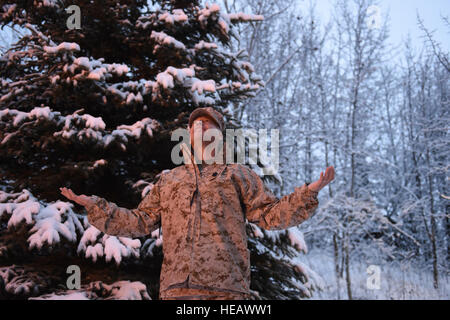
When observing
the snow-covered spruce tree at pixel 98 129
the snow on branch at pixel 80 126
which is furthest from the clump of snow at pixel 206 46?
the snow on branch at pixel 80 126

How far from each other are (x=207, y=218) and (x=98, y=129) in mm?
2567

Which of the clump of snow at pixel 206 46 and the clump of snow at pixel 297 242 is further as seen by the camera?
the clump of snow at pixel 206 46

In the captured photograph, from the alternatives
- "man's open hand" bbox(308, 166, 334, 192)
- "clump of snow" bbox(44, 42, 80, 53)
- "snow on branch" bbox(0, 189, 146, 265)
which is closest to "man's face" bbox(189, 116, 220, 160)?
"man's open hand" bbox(308, 166, 334, 192)

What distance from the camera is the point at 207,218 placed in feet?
7.61

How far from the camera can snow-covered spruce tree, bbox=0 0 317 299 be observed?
408 centimetres

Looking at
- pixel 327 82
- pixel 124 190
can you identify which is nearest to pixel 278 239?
pixel 124 190

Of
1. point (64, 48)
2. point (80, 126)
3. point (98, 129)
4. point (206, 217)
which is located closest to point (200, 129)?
point (206, 217)

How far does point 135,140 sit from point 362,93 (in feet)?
32.1

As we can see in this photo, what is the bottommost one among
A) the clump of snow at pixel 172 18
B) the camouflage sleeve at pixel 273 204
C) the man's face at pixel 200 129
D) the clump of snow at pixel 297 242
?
the clump of snow at pixel 297 242

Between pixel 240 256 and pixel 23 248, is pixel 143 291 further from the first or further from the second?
pixel 240 256

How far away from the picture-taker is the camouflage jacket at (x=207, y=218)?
2189mm

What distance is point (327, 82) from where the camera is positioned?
1395 centimetres

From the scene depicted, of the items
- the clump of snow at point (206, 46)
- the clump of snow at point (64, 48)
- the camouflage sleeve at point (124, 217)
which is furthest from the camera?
the clump of snow at point (206, 46)

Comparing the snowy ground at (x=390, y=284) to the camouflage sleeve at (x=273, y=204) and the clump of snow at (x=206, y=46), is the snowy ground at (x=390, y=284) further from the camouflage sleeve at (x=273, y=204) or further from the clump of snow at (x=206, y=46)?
the camouflage sleeve at (x=273, y=204)
